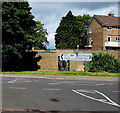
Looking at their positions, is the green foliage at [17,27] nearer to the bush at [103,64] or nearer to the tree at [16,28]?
the tree at [16,28]

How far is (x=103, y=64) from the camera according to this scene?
27141 millimetres

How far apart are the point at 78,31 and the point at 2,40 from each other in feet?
74.7

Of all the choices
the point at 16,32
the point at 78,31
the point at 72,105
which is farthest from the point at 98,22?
the point at 72,105

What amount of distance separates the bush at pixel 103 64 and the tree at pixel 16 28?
8.85 m

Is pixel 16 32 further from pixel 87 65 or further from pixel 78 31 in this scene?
pixel 78 31

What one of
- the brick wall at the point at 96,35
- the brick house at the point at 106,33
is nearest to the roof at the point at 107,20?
the brick house at the point at 106,33

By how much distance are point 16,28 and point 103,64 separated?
1254 cm

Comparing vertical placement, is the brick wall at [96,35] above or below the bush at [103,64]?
above

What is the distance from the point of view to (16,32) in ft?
79.4

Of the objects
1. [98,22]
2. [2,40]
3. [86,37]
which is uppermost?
[98,22]

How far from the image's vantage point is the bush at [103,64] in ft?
88.2

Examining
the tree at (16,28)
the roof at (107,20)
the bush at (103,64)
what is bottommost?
the bush at (103,64)

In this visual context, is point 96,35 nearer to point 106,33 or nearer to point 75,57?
point 106,33

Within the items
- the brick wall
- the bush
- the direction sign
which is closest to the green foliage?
the direction sign
